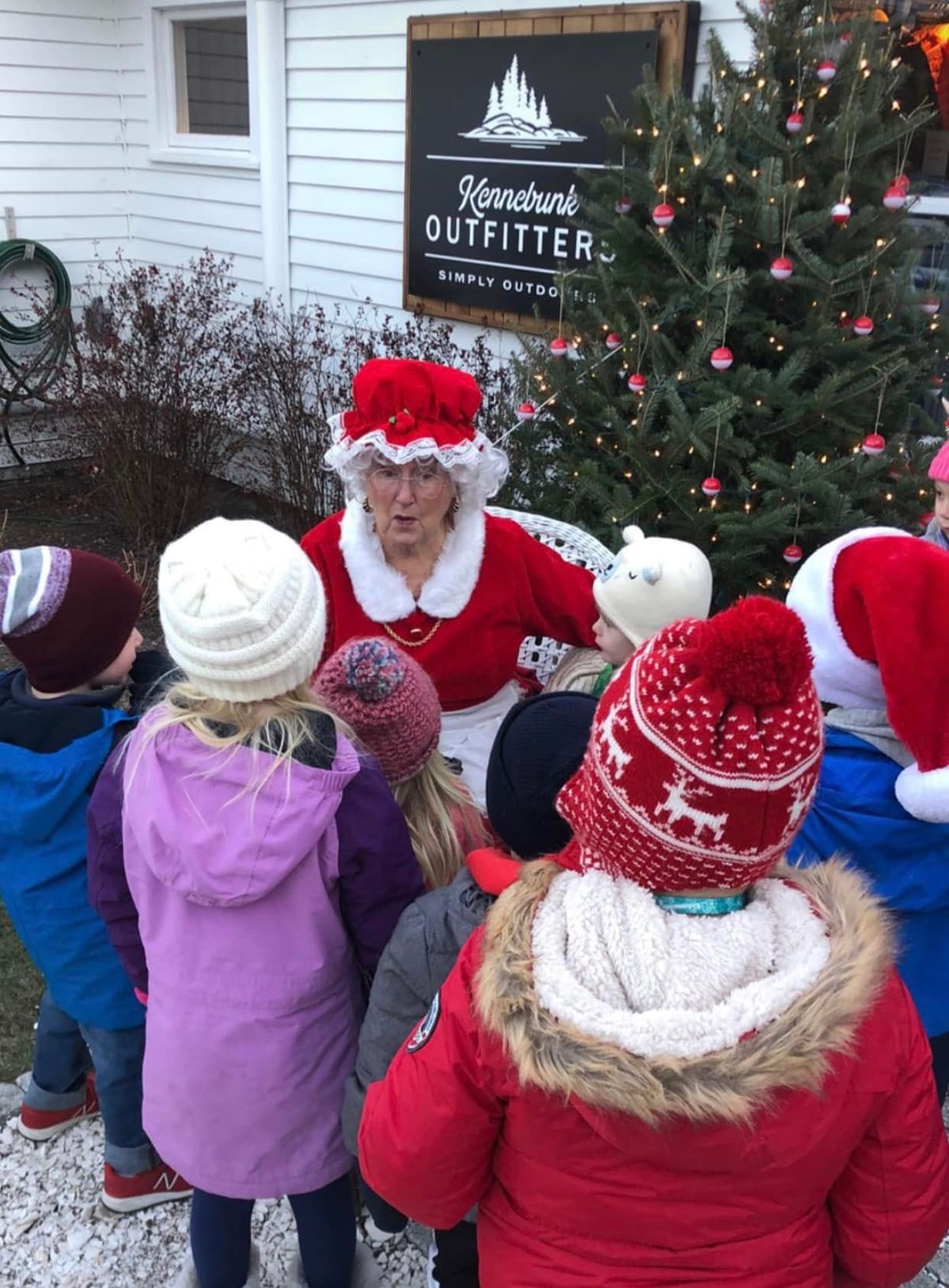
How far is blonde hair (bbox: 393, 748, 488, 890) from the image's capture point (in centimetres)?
187

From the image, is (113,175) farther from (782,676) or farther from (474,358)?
(782,676)

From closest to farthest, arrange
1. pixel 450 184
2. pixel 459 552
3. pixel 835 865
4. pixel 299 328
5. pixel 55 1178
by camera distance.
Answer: pixel 835 865 → pixel 55 1178 → pixel 459 552 → pixel 450 184 → pixel 299 328

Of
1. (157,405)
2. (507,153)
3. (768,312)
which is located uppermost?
(507,153)

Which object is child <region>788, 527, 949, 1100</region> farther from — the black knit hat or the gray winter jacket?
the gray winter jacket

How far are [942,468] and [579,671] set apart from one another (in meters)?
1.12

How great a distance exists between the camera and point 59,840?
6.66 feet

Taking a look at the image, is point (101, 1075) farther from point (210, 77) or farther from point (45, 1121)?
point (210, 77)

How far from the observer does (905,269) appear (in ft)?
11.1

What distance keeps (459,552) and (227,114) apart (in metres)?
6.50

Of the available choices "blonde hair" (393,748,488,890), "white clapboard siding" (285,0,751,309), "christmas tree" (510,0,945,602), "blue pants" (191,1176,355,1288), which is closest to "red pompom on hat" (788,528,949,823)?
"blonde hair" (393,748,488,890)

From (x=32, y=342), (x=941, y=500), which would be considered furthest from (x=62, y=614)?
(x=32, y=342)

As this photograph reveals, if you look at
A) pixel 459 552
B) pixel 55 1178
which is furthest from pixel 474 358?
pixel 55 1178

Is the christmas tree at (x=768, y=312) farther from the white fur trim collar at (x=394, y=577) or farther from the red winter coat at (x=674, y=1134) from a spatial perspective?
the red winter coat at (x=674, y=1134)

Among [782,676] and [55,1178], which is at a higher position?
[782,676]
